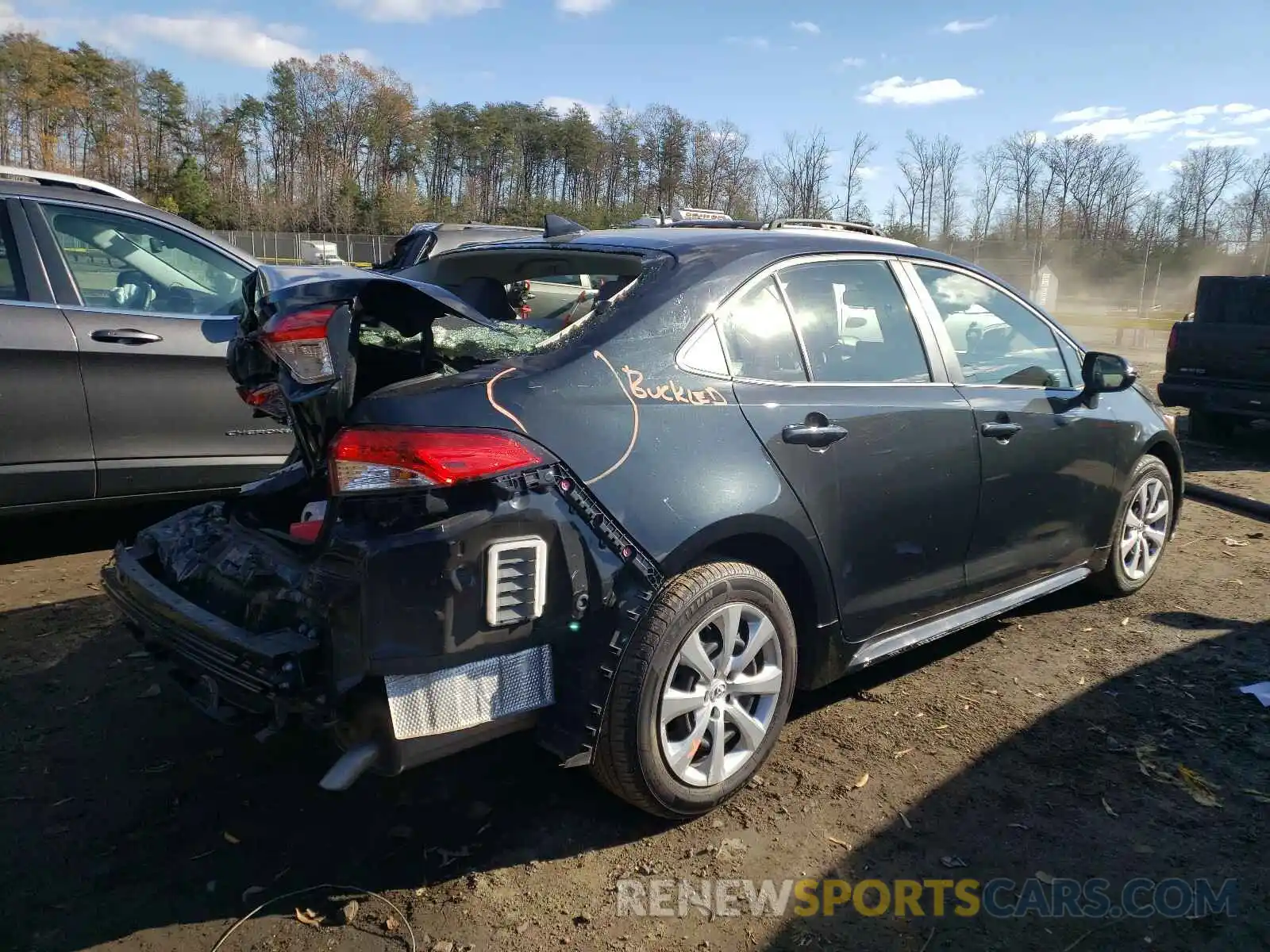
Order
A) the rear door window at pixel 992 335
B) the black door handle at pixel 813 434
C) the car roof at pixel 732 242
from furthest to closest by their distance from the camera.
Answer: the rear door window at pixel 992 335 → the car roof at pixel 732 242 → the black door handle at pixel 813 434

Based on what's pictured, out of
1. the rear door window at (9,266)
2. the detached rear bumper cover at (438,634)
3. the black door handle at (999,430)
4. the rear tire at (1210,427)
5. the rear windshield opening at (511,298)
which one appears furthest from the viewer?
the rear tire at (1210,427)

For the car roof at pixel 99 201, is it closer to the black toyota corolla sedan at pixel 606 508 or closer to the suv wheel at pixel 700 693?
the black toyota corolla sedan at pixel 606 508

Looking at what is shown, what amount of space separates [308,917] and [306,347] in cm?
147

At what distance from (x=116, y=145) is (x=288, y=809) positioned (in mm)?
71256

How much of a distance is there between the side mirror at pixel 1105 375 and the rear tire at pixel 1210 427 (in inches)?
259

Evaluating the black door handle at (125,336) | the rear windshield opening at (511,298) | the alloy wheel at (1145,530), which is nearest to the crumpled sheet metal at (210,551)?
the rear windshield opening at (511,298)

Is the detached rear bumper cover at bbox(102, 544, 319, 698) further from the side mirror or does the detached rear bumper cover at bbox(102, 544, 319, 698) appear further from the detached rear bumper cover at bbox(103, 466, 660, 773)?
the side mirror

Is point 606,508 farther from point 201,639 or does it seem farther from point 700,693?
point 201,639

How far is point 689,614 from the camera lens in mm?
2641

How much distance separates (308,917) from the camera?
240cm

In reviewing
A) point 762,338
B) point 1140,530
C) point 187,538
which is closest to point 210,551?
point 187,538

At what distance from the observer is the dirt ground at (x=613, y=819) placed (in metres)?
2.41

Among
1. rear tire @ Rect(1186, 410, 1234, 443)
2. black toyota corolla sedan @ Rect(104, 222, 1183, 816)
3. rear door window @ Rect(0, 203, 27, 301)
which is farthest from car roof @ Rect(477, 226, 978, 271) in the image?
rear tire @ Rect(1186, 410, 1234, 443)

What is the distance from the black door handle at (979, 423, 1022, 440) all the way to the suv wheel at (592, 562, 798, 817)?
1.26 m
